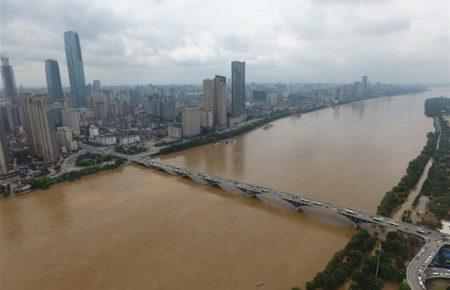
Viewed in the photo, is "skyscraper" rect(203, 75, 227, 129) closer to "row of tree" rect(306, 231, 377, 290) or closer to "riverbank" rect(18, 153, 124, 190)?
"riverbank" rect(18, 153, 124, 190)

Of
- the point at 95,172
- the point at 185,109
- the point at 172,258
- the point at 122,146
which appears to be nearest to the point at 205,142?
the point at 185,109

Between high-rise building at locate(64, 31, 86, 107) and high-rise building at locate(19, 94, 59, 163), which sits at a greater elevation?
high-rise building at locate(64, 31, 86, 107)

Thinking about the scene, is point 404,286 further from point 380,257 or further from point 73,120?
point 73,120

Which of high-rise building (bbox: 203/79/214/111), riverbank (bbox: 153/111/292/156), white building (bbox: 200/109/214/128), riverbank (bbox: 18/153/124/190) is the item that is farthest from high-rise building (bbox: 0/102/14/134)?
high-rise building (bbox: 203/79/214/111)

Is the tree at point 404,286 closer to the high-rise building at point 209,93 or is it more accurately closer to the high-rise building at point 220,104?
the high-rise building at point 220,104

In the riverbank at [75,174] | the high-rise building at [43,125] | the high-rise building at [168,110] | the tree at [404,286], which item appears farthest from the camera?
the high-rise building at [168,110]

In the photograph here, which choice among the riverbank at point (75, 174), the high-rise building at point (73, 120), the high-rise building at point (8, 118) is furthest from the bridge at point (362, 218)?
the high-rise building at point (8, 118)
